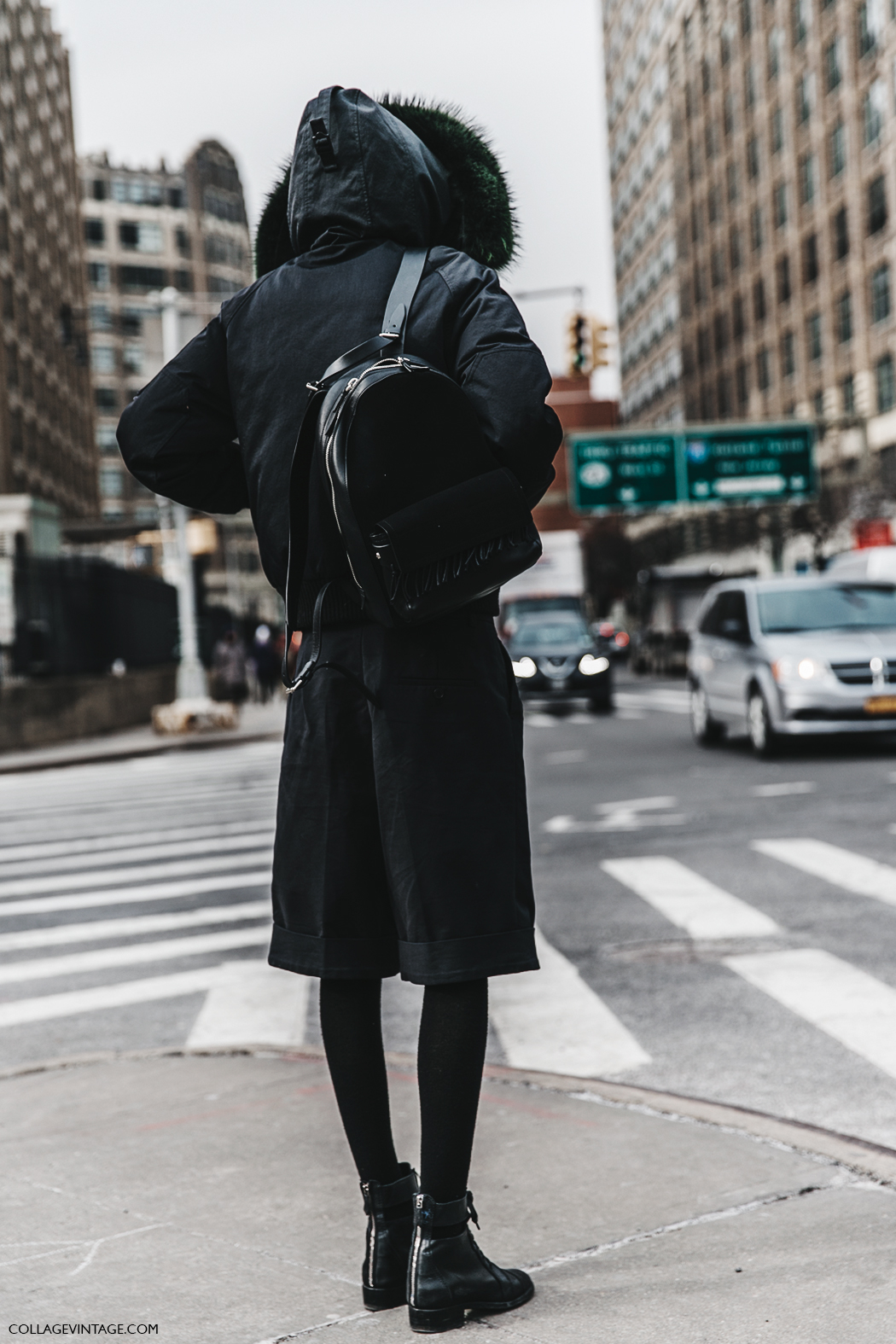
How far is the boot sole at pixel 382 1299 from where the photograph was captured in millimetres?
2648

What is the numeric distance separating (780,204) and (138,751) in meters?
49.6

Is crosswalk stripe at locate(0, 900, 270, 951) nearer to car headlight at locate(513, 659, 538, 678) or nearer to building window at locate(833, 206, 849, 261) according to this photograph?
car headlight at locate(513, 659, 538, 678)

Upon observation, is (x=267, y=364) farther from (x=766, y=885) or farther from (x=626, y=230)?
(x=626, y=230)

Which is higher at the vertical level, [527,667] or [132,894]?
[527,667]

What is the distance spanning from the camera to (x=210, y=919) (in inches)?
291

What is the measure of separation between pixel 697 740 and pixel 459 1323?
50.5ft

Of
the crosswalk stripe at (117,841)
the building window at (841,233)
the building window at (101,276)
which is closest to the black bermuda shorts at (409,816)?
the crosswalk stripe at (117,841)

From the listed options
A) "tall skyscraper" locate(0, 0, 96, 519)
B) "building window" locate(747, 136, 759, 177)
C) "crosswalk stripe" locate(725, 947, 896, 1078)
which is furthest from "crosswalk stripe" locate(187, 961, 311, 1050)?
"building window" locate(747, 136, 759, 177)

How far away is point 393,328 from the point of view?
2.63 m

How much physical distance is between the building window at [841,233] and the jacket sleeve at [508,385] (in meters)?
55.6

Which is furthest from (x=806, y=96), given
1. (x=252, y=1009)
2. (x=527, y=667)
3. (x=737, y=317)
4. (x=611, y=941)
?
(x=252, y=1009)

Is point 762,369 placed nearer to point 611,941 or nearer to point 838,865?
point 838,865

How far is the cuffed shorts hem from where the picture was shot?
8.34 ft

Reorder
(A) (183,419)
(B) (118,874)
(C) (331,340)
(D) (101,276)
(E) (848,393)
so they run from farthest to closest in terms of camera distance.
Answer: (D) (101,276) < (E) (848,393) < (B) (118,874) < (A) (183,419) < (C) (331,340)
